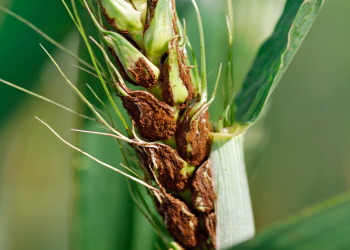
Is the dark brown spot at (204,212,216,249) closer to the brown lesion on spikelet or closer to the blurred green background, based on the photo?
the brown lesion on spikelet

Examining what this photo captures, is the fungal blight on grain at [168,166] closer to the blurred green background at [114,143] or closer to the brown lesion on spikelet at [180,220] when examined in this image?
the brown lesion on spikelet at [180,220]

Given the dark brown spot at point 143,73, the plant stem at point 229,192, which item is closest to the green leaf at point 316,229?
the plant stem at point 229,192

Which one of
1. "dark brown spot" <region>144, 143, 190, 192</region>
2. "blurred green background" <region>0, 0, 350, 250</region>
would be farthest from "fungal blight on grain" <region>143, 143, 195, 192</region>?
"blurred green background" <region>0, 0, 350, 250</region>

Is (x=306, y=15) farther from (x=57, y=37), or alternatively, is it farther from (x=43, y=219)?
(x=43, y=219)

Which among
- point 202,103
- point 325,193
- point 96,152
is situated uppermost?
point 202,103

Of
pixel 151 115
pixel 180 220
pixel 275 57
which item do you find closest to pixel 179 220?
pixel 180 220

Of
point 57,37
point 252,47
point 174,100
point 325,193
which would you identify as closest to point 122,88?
point 174,100
